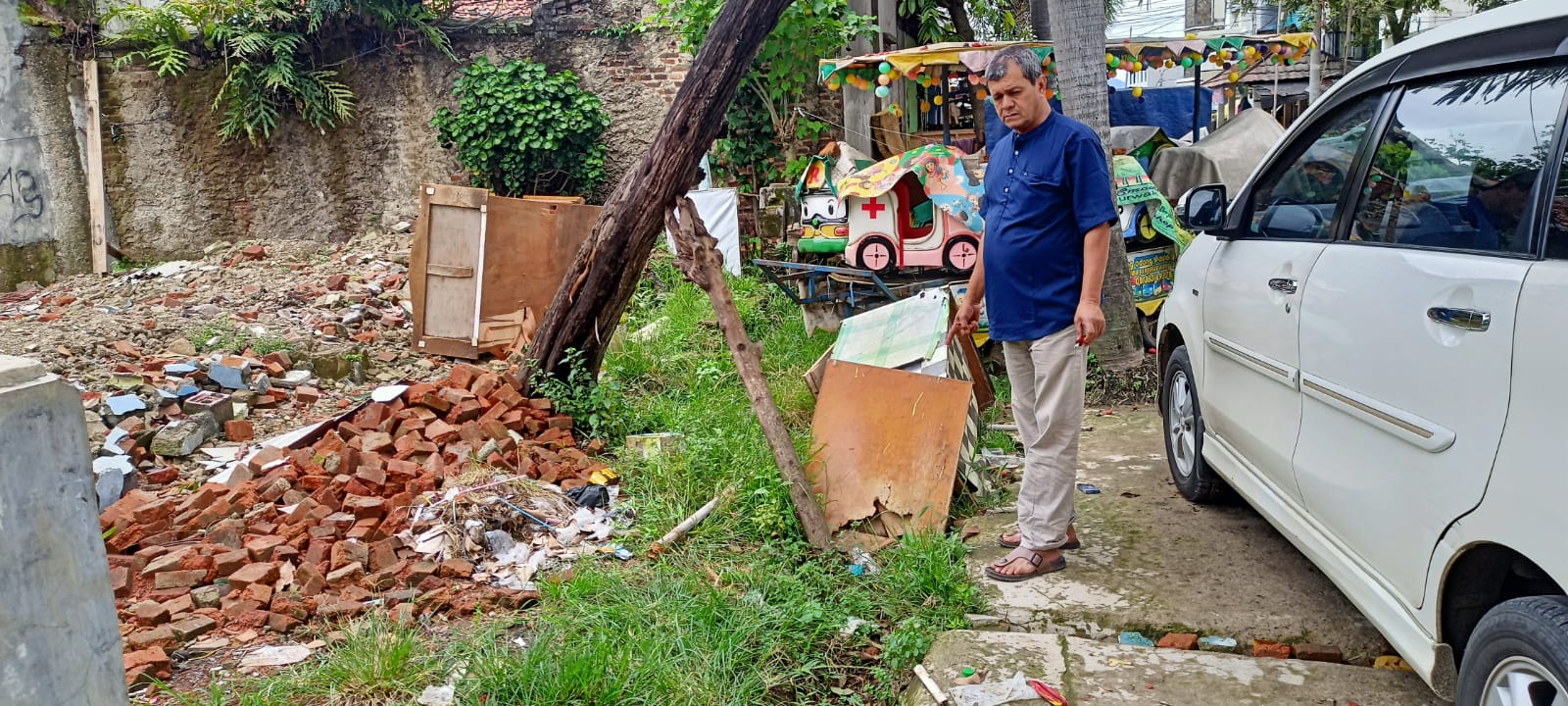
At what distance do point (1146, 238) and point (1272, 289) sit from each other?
4.15 meters

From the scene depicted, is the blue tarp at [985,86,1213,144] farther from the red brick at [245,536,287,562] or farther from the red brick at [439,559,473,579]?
the red brick at [245,536,287,562]

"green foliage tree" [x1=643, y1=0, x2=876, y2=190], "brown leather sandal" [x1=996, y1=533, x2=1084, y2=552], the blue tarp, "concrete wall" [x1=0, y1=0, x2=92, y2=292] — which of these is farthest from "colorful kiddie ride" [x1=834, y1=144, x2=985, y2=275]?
"concrete wall" [x1=0, y1=0, x2=92, y2=292]

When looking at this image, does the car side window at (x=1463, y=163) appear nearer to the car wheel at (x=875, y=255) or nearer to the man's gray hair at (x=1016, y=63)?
the man's gray hair at (x=1016, y=63)

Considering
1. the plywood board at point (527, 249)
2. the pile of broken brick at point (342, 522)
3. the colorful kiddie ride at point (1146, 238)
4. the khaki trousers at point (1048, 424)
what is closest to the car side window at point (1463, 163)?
the khaki trousers at point (1048, 424)

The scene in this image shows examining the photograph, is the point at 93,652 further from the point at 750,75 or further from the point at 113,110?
the point at 113,110

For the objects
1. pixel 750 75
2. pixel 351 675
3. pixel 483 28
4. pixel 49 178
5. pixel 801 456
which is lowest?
pixel 351 675

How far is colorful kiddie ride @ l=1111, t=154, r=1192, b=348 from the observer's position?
7.21 metres

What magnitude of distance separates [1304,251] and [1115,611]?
133cm

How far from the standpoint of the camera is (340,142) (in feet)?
41.1

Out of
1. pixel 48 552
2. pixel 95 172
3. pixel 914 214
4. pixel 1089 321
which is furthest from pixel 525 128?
pixel 48 552

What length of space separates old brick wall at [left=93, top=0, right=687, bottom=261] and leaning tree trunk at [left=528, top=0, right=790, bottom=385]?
6360mm

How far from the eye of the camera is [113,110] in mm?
12156

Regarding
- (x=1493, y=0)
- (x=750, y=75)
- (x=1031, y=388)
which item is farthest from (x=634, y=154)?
(x=1493, y=0)

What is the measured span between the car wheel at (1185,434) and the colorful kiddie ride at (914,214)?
9.98 feet
